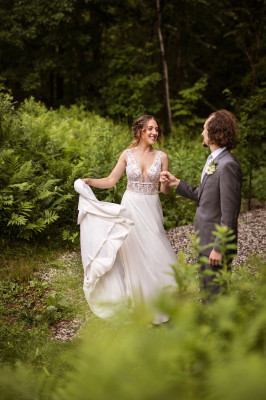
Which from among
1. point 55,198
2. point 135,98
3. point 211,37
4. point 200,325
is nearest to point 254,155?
point 55,198

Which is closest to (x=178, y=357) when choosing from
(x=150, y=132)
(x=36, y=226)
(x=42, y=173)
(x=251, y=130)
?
(x=150, y=132)

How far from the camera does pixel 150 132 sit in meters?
4.55

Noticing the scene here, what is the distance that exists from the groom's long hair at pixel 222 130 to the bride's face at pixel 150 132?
4.18 ft

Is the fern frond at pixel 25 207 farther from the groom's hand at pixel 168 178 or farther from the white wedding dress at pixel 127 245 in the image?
the groom's hand at pixel 168 178

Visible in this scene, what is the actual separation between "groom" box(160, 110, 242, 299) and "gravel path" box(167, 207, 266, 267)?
2.94 meters

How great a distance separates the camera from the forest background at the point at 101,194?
1245 mm

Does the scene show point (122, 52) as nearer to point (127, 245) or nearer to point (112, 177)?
point (112, 177)

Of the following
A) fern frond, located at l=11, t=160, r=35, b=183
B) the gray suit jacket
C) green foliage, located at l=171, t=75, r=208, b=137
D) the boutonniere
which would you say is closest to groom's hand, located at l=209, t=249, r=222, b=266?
the gray suit jacket

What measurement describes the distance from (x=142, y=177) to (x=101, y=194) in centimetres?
319

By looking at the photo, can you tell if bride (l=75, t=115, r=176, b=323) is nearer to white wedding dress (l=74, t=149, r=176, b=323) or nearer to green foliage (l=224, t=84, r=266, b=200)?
white wedding dress (l=74, t=149, r=176, b=323)

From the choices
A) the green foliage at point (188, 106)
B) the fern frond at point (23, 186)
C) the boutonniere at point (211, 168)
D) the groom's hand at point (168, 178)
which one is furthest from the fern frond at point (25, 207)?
the green foliage at point (188, 106)

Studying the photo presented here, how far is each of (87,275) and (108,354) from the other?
10.9 ft

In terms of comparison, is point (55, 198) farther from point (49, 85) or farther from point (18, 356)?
point (49, 85)

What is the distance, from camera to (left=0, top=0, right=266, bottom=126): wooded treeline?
52.0 feet
